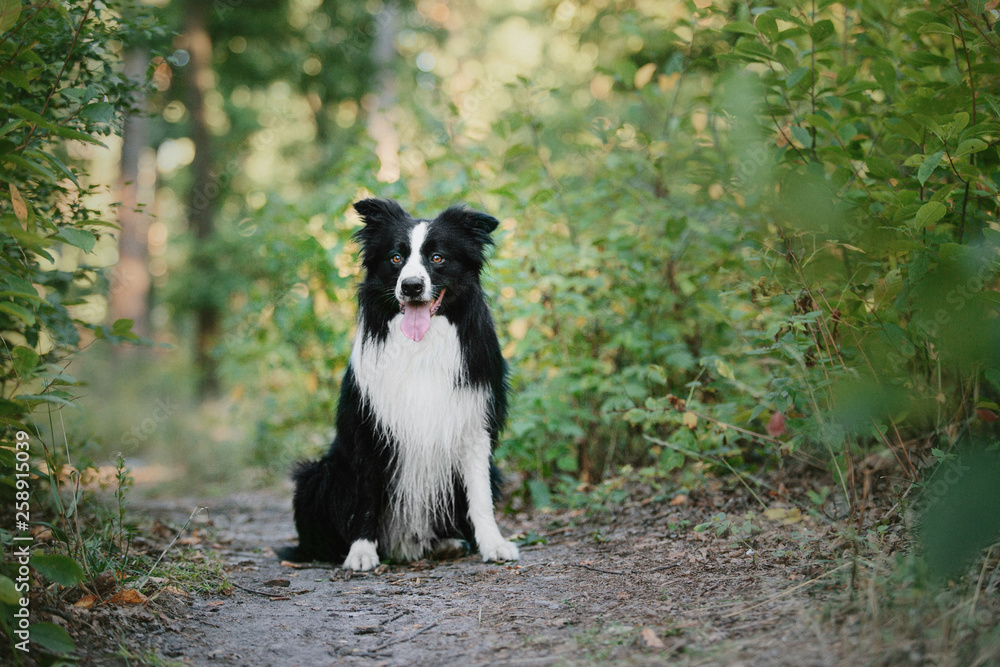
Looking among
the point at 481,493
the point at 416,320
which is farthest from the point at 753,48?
the point at 481,493

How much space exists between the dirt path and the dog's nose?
1.44 meters

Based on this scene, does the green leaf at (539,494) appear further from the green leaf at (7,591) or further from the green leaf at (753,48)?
the green leaf at (7,591)

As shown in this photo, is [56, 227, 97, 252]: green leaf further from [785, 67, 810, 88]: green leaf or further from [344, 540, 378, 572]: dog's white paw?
[785, 67, 810, 88]: green leaf

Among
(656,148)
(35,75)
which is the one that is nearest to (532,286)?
(656,148)

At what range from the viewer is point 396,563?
401 centimetres

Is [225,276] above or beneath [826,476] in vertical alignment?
above

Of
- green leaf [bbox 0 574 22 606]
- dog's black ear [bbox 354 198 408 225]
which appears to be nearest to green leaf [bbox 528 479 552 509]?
dog's black ear [bbox 354 198 408 225]

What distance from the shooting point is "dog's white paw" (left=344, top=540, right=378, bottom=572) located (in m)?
3.76

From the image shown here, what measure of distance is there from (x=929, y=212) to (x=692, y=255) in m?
2.62

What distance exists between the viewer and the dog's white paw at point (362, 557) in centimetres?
376

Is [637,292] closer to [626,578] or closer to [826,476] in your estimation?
[826,476]

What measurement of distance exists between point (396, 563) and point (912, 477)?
2654mm

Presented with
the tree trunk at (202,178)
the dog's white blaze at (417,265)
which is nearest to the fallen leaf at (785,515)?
the dog's white blaze at (417,265)

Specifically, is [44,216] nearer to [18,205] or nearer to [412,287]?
[18,205]
